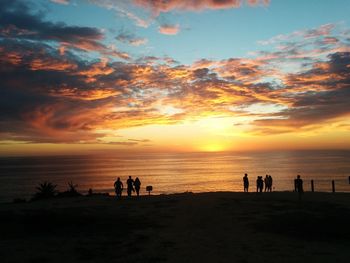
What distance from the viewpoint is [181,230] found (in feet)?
54.4

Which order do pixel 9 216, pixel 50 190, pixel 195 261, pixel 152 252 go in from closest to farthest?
pixel 195 261, pixel 152 252, pixel 9 216, pixel 50 190

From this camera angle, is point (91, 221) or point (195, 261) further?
point (91, 221)

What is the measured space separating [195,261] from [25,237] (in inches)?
292

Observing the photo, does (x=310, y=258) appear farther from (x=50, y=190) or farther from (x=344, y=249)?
(x=50, y=190)

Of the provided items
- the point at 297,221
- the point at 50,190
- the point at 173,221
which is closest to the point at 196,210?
the point at 173,221

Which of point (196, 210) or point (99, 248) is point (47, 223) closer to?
point (99, 248)

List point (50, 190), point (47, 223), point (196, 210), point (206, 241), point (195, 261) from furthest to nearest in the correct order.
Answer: point (50, 190) < point (196, 210) < point (47, 223) < point (206, 241) < point (195, 261)

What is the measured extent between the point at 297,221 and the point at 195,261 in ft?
A: 26.7

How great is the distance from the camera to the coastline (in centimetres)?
1276

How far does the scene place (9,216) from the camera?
19.4 metres

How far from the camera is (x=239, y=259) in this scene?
1215cm

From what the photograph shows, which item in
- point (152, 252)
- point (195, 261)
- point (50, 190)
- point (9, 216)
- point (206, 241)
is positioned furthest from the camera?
point (50, 190)

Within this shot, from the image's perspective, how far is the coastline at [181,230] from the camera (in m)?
12.8

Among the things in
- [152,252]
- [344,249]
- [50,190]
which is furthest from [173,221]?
[50,190]
